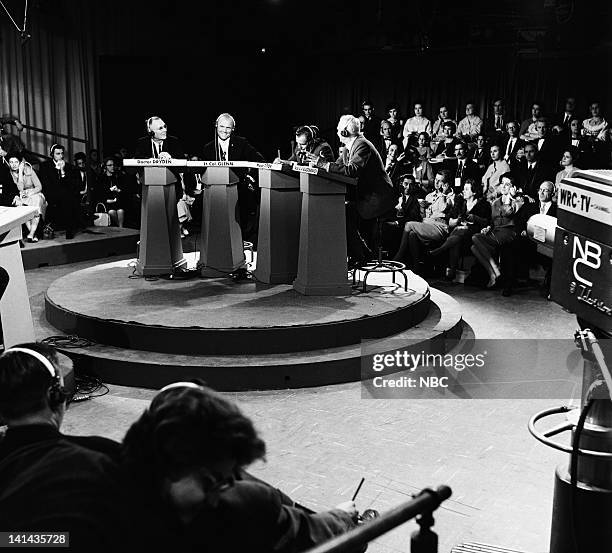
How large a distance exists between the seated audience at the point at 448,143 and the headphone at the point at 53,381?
860 centimetres

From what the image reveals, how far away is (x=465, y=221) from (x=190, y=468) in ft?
23.4

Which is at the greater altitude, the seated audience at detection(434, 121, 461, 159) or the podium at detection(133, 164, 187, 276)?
the seated audience at detection(434, 121, 461, 159)

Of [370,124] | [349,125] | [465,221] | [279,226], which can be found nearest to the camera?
[349,125]

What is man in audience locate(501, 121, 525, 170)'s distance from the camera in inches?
381

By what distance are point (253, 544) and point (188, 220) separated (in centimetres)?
905

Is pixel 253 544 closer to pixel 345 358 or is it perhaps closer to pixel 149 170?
pixel 345 358

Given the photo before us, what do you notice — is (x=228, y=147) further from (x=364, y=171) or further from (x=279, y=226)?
(x=364, y=171)

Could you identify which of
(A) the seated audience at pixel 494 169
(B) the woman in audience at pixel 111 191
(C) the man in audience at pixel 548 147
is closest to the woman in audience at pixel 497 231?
(A) the seated audience at pixel 494 169

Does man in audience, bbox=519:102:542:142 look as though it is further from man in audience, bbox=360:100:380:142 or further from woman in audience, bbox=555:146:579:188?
man in audience, bbox=360:100:380:142

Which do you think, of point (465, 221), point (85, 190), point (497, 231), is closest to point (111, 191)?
point (85, 190)

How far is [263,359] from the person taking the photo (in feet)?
18.1

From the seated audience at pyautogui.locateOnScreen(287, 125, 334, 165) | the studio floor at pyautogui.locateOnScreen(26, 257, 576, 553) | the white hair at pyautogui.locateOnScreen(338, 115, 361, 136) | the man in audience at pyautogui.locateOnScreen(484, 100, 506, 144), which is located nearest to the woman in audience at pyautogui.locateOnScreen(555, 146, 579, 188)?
the man in audience at pyautogui.locateOnScreen(484, 100, 506, 144)

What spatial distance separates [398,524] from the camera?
185 cm

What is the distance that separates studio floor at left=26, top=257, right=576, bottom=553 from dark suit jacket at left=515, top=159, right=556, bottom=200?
428 centimetres
